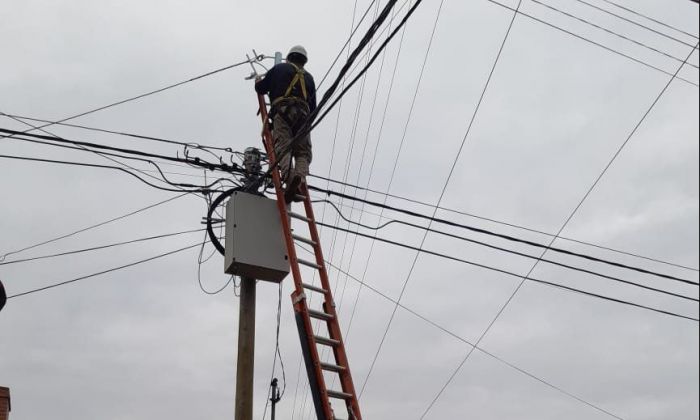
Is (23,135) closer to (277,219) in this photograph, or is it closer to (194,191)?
(194,191)

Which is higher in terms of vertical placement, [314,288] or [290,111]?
[290,111]

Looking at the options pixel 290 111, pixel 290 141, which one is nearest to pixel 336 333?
pixel 290 141

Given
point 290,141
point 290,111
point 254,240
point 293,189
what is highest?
point 290,111

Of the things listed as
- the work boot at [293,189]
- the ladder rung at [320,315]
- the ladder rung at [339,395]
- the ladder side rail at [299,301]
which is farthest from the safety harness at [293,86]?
the ladder rung at [339,395]

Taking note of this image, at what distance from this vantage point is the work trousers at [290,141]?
748 centimetres

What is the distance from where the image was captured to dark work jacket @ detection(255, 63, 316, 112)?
7.84 m

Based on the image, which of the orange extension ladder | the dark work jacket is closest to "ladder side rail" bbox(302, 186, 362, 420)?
the orange extension ladder

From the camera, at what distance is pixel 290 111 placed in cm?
777

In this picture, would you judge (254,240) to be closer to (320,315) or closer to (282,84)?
(320,315)

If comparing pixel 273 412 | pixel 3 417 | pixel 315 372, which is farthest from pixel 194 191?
pixel 273 412

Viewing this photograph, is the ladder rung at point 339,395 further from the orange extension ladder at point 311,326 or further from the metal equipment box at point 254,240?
the metal equipment box at point 254,240

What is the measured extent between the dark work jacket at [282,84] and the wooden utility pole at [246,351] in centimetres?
204

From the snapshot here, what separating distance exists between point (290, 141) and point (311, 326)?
2007 mm

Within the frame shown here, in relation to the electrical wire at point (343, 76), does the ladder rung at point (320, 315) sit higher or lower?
lower
